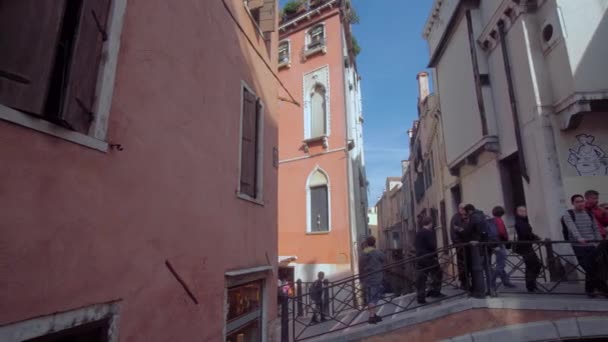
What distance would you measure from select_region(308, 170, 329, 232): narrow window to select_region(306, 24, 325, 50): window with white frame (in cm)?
549

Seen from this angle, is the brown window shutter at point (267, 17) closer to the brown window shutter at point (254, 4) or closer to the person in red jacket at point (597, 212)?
the brown window shutter at point (254, 4)

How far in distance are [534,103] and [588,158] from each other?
146 centimetres

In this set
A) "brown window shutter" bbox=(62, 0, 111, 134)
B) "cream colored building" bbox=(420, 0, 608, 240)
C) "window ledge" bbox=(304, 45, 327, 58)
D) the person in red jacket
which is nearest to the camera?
"brown window shutter" bbox=(62, 0, 111, 134)

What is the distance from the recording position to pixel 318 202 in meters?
13.7

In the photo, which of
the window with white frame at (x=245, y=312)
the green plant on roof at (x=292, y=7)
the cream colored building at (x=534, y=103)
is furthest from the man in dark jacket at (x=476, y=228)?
the green plant on roof at (x=292, y=7)

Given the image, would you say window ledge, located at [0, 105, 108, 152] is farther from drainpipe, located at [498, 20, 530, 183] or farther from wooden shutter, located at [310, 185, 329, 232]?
wooden shutter, located at [310, 185, 329, 232]

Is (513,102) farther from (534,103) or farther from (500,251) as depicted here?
(500,251)

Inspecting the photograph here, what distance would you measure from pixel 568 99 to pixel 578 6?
1.97 metres

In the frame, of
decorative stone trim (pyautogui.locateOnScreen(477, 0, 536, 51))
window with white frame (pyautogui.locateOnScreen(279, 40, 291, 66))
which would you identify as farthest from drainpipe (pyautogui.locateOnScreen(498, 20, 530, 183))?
window with white frame (pyautogui.locateOnScreen(279, 40, 291, 66))

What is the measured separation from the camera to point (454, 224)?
21.1ft

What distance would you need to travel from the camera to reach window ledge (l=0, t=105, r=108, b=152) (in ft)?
7.63

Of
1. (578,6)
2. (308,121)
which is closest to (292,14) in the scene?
(308,121)

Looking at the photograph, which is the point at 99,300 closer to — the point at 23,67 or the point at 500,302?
the point at 23,67

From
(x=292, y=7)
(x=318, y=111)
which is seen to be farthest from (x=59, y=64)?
(x=292, y=7)
